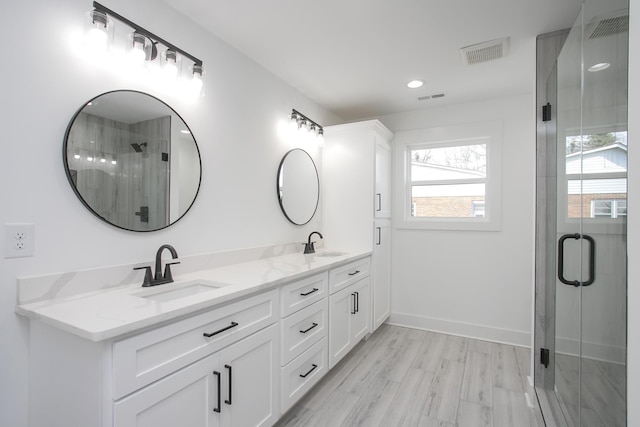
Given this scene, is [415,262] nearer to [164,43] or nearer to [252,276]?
[252,276]

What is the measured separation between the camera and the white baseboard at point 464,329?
3023 mm

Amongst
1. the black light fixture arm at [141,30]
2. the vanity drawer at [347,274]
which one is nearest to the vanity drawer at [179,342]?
the vanity drawer at [347,274]

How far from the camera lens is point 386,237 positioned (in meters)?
3.41

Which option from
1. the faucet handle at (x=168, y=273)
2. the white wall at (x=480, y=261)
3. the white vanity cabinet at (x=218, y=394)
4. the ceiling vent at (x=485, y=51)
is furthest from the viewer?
the white wall at (x=480, y=261)

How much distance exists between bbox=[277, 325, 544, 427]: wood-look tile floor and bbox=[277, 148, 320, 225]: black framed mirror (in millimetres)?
1349

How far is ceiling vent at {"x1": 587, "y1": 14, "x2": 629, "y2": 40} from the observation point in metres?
0.91

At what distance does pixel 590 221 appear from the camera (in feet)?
4.13

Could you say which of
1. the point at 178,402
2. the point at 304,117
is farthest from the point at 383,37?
the point at 178,402

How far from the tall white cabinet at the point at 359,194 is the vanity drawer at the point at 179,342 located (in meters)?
1.65

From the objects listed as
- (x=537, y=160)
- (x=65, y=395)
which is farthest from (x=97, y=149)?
(x=537, y=160)

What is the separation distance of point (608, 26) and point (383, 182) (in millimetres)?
2280

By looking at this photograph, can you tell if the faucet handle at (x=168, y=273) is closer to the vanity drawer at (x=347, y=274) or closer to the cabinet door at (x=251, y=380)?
the cabinet door at (x=251, y=380)

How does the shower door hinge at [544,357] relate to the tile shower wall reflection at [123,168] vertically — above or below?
below

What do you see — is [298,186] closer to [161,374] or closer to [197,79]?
[197,79]
